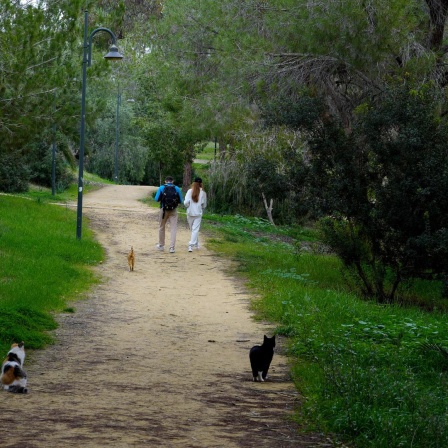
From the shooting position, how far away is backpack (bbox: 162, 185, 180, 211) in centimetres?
2220

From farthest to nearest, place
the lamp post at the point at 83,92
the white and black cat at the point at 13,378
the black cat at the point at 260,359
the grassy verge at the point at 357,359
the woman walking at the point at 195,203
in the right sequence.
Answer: the woman walking at the point at 195,203 < the lamp post at the point at 83,92 < the black cat at the point at 260,359 < the white and black cat at the point at 13,378 < the grassy verge at the point at 357,359

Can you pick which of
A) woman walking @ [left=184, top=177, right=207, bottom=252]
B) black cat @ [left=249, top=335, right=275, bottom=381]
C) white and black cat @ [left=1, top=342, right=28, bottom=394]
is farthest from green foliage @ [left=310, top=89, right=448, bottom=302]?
white and black cat @ [left=1, top=342, right=28, bottom=394]

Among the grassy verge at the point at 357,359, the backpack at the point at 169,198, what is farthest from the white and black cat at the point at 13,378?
the backpack at the point at 169,198

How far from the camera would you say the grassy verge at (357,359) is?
7.14 m

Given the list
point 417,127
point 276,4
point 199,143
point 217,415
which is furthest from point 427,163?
point 199,143

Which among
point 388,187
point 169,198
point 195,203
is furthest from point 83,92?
point 388,187

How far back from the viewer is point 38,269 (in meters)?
17.3

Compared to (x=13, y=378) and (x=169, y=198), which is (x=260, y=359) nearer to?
(x=13, y=378)

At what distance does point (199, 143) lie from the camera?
4522 cm

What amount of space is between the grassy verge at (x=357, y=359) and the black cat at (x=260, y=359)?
39 centimetres

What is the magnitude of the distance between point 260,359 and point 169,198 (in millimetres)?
13066

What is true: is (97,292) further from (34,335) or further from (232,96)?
(232,96)

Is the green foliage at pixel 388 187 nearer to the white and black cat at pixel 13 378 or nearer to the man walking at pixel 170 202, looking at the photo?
the man walking at pixel 170 202

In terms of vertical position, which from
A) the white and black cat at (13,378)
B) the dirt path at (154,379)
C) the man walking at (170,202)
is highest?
the man walking at (170,202)
